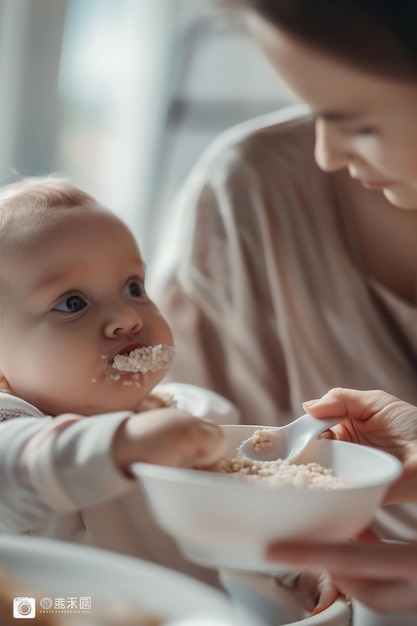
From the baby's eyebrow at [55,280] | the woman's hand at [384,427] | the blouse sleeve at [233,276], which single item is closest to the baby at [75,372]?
the baby's eyebrow at [55,280]

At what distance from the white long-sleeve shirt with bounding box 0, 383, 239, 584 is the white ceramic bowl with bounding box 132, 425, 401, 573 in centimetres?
3

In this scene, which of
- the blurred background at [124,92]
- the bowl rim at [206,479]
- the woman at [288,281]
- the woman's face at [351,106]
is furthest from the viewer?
the blurred background at [124,92]

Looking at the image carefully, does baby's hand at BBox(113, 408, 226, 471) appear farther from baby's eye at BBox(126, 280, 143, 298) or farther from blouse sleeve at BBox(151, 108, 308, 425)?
blouse sleeve at BBox(151, 108, 308, 425)

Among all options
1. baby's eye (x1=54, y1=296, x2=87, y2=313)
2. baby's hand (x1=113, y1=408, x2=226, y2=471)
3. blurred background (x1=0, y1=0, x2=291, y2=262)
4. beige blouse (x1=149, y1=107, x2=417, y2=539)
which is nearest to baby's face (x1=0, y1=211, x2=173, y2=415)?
baby's eye (x1=54, y1=296, x2=87, y2=313)

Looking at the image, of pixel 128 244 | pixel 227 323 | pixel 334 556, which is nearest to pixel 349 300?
pixel 227 323

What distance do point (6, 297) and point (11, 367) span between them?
0.16 ft

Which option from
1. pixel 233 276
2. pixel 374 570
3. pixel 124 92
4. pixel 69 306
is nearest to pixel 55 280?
pixel 69 306

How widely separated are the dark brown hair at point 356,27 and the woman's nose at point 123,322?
20cm

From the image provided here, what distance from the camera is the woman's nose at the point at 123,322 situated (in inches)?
21.5

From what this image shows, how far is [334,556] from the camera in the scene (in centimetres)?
43

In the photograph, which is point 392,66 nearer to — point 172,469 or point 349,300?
point 172,469
